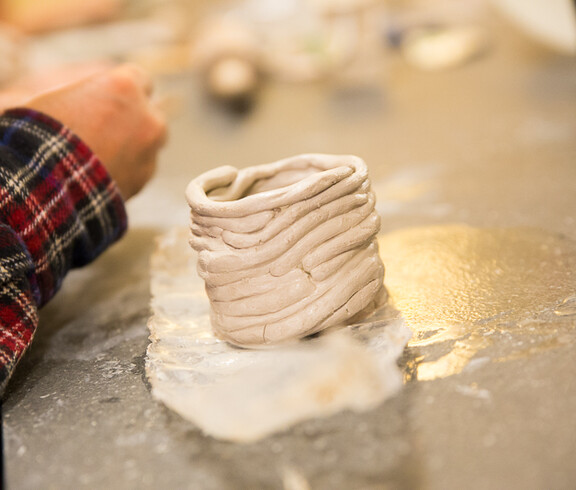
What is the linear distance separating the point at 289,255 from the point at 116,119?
904 mm

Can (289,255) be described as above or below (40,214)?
below

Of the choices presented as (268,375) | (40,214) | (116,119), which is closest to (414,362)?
(268,375)

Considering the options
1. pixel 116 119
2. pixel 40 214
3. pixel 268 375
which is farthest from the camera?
pixel 116 119

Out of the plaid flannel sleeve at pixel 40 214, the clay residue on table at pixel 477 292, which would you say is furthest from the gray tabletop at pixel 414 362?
the plaid flannel sleeve at pixel 40 214

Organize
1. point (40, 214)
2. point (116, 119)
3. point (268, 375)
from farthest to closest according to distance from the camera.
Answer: point (116, 119) < point (40, 214) < point (268, 375)

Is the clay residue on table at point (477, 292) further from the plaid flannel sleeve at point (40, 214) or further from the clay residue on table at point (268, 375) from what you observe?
the plaid flannel sleeve at point (40, 214)

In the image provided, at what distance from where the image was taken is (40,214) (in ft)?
5.11

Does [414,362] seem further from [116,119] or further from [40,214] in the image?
[116,119]

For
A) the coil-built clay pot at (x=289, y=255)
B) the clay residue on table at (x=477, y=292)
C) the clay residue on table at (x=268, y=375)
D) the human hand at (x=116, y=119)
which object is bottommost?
the clay residue on table at (x=477, y=292)

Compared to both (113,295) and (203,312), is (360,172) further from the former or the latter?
(113,295)

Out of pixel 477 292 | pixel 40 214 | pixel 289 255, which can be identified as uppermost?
pixel 40 214

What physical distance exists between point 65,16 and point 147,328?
3734mm

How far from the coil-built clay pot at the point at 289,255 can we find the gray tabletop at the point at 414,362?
21 cm

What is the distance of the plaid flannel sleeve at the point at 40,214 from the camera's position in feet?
4.66
